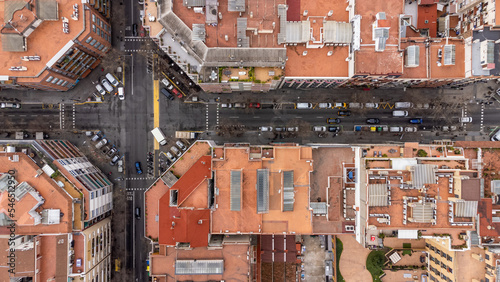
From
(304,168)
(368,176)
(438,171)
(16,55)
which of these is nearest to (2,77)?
(16,55)

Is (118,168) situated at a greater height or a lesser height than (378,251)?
greater

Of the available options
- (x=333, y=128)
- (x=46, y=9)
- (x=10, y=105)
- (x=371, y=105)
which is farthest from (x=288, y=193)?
(x=10, y=105)

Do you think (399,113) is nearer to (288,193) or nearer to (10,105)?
(288,193)

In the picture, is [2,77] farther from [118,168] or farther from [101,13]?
[118,168]

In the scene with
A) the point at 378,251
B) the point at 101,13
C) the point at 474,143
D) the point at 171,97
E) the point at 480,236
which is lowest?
the point at 378,251

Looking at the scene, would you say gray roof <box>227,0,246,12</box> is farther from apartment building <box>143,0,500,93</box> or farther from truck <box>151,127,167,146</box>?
truck <box>151,127,167,146</box>

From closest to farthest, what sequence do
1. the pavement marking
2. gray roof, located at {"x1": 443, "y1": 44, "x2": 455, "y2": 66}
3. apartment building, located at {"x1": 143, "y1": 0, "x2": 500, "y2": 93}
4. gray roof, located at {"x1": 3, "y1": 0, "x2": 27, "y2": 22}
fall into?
1. apartment building, located at {"x1": 143, "y1": 0, "x2": 500, "y2": 93}
2. gray roof, located at {"x1": 3, "y1": 0, "x2": 27, "y2": 22}
3. gray roof, located at {"x1": 443, "y1": 44, "x2": 455, "y2": 66}
4. the pavement marking

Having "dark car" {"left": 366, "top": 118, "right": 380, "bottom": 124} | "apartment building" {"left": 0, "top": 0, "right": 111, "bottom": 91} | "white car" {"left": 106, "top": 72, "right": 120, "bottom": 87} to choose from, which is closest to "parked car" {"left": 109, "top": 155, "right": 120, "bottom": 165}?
"white car" {"left": 106, "top": 72, "right": 120, "bottom": 87}

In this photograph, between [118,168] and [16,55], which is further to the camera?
[118,168]
